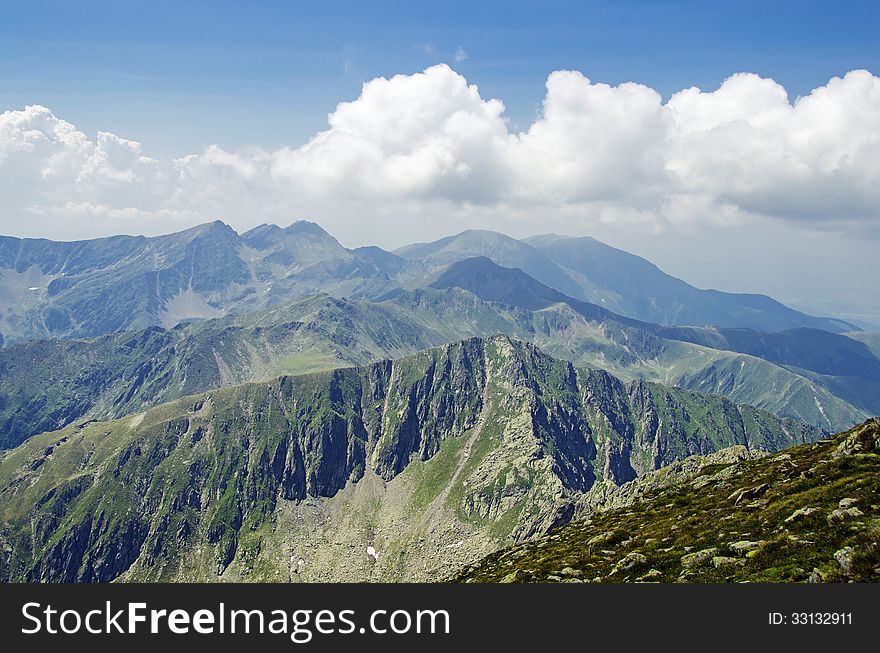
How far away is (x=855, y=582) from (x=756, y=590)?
525cm

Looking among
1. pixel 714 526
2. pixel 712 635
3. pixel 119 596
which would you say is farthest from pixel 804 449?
pixel 119 596

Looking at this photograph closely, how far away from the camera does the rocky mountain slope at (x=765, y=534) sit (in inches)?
1223

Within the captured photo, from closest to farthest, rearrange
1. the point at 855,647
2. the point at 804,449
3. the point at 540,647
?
1. the point at 855,647
2. the point at 540,647
3. the point at 804,449

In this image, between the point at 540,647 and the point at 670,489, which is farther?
the point at 670,489

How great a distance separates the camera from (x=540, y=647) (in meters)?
26.6

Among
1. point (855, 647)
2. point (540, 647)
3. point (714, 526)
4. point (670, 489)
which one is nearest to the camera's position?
point (855, 647)

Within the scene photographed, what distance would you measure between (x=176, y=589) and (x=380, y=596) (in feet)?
35.7

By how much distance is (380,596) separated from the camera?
90.7ft

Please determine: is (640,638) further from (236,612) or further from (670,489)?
(670,489)

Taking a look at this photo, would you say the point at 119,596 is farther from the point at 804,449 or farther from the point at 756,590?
the point at 804,449

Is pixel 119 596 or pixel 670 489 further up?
pixel 119 596

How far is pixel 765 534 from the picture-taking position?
125ft

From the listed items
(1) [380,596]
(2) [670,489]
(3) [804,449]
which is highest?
(1) [380,596]

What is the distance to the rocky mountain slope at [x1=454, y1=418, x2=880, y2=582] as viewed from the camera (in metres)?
31.1
